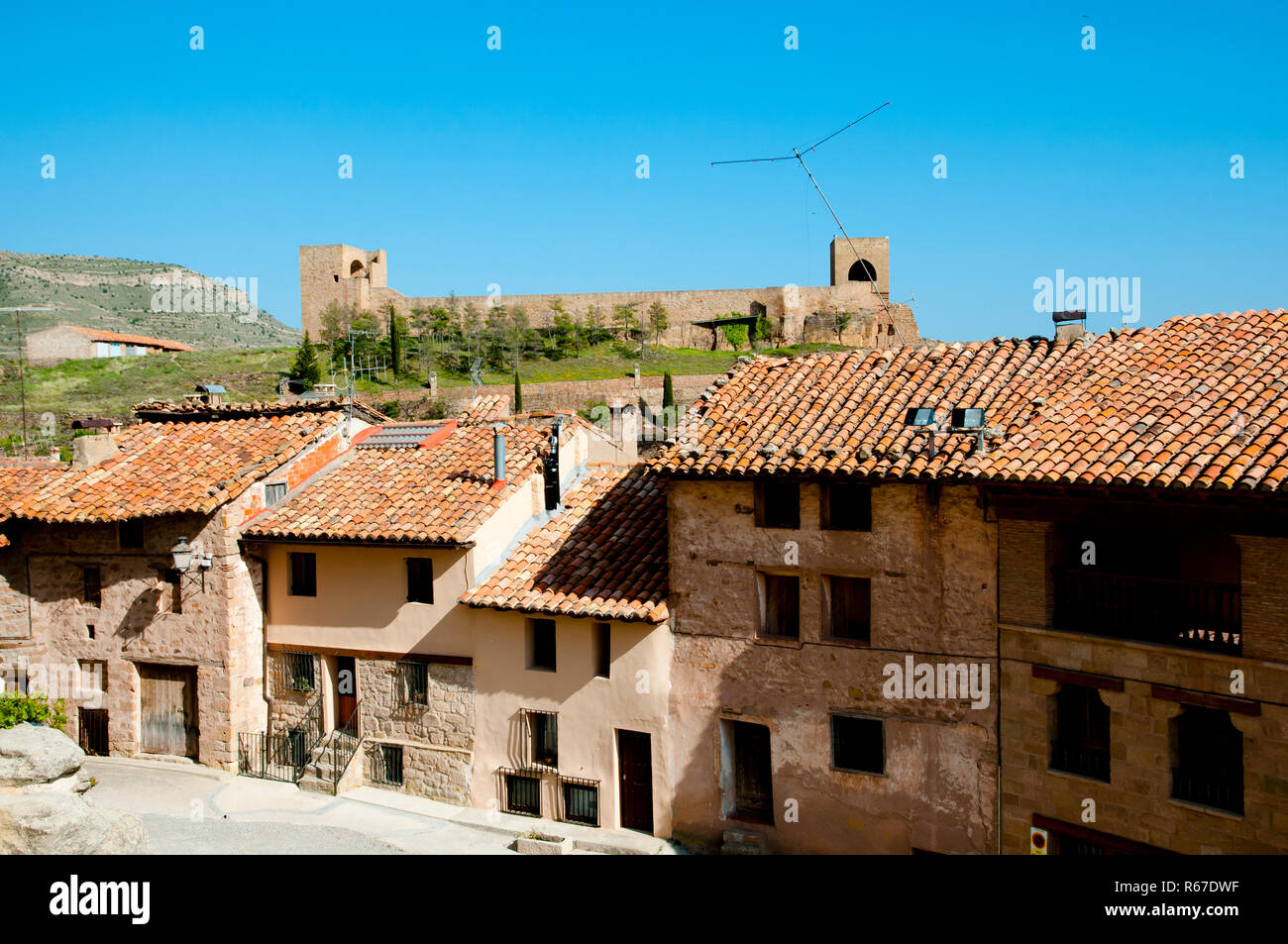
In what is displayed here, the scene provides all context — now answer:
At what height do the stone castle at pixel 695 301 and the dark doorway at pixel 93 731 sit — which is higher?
the stone castle at pixel 695 301

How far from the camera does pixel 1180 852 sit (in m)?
12.2

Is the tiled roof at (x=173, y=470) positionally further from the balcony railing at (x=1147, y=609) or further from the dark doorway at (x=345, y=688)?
the balcony railing at (x=1147, y=609)

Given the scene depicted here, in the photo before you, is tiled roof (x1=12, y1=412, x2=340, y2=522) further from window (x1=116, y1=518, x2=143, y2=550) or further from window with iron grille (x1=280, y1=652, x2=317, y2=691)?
window with iron grille (x1=280, y1=652, x2=317, y2=691)

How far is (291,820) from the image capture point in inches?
682

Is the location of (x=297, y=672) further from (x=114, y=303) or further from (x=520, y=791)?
(x=114, y=303)

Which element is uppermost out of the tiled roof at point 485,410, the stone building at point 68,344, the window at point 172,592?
the stone building at point 68,344

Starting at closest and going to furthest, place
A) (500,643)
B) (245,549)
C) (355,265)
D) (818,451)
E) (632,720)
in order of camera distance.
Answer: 1. (818,451)
2. (632,720)
3. (500,643)
4. (245,549)
5. (355,265)

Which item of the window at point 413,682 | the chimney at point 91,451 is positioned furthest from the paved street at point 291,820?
the chimney at point 91,451

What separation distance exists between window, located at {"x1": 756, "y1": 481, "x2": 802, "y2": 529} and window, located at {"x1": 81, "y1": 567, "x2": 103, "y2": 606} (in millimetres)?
13412

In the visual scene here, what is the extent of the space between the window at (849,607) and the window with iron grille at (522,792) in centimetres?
596

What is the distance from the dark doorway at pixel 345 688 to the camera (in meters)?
19.3
